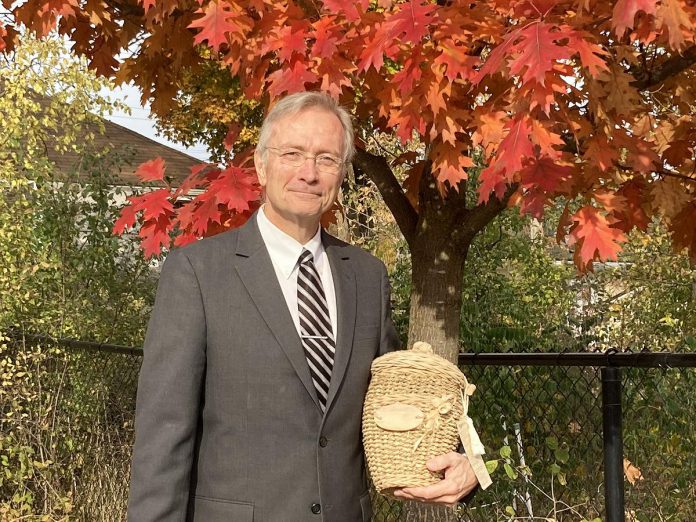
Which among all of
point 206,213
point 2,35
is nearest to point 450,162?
point 206,213

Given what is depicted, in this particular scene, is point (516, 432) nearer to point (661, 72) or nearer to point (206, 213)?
point (661, 72)

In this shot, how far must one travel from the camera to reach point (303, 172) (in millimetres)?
2502

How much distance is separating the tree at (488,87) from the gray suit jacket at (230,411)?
1000 mm

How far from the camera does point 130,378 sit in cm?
667

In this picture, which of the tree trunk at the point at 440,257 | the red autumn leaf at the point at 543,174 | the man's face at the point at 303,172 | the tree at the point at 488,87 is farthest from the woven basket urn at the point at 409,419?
the tree trunk at the point at 440,257

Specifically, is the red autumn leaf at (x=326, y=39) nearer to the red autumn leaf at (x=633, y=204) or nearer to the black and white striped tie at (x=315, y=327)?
the black and white striped tie at (x=315, y=327)

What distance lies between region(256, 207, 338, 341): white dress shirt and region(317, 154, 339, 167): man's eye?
0.20 meters

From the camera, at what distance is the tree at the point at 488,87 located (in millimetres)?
3090

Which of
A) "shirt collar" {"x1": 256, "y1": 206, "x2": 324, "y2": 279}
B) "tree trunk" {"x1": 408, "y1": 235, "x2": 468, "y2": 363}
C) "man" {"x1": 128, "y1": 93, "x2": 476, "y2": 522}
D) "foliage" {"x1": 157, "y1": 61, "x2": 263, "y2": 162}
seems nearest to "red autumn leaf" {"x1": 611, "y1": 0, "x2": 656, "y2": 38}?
"man" {"x1": 128, "y1": 93, "x2": 476, "y2": 522}

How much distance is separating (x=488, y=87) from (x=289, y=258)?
1.43 meters

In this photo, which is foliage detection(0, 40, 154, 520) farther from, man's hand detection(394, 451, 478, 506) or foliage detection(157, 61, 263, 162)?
foliage detection(157, 61, 263, 162)

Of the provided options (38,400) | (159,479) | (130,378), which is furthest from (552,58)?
(38,400)

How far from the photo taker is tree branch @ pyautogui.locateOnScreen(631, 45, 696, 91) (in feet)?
13.0

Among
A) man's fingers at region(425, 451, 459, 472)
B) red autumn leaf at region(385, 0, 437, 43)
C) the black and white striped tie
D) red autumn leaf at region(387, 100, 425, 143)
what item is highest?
red autumn leaf at region(385, 0, 437, 43)
